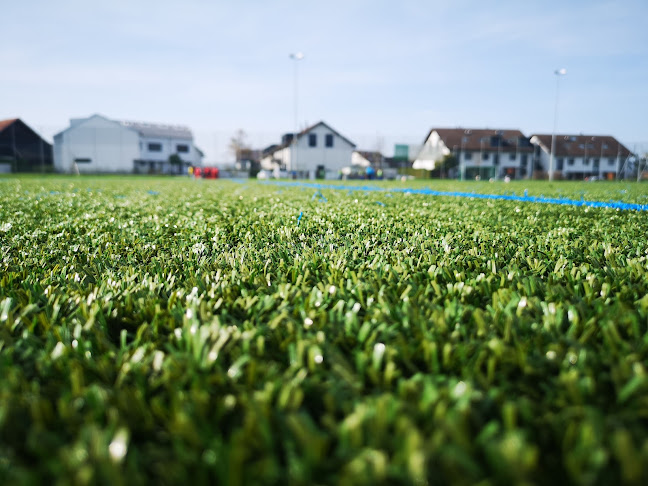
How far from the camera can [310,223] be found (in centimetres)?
431

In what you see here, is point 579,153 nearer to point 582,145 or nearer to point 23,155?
point 582,145

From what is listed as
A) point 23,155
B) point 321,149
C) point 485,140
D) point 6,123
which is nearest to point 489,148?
point 485,140

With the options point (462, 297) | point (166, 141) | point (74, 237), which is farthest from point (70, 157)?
point (462, 297)

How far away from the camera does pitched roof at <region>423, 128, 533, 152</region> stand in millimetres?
50719

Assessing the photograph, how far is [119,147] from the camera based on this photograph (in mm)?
46500

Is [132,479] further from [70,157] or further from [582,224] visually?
[70,157]

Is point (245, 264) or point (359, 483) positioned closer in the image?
point (359, 483)

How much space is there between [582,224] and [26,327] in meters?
4.65

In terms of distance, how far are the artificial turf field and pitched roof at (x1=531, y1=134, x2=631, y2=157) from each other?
178ft

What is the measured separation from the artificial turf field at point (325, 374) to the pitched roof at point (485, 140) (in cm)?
5076

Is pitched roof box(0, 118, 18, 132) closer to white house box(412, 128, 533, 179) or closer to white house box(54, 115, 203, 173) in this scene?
white house box(54, 115, 203, 173)

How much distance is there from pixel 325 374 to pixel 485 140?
182 feet

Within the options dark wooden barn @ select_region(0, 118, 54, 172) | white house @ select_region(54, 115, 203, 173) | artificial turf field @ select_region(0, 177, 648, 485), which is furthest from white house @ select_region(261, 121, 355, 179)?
artificial turf field @ select_region(0, 177, 648, 485)

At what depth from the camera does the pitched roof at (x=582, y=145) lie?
4794cm
